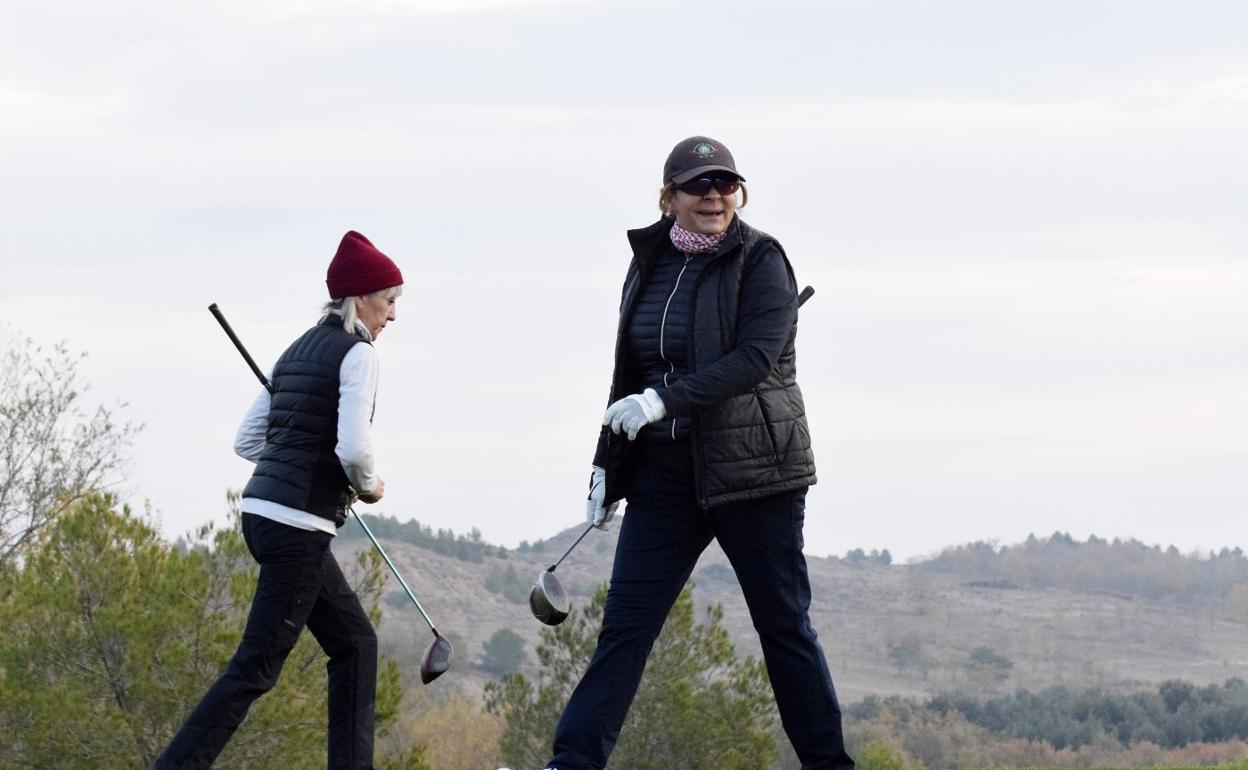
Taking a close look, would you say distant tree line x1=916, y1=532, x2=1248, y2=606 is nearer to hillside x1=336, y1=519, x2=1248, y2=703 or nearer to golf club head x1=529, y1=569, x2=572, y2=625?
hillside x1=336, y1=519, x2=1248, y2=703

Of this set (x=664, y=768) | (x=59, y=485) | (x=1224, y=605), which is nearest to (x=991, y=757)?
(x=664, y=768)

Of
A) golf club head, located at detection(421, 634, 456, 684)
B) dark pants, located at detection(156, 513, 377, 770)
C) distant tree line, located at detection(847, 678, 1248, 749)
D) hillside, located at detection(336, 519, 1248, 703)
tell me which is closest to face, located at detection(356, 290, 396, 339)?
dark pants, located at detection(156, 513, 377, 770)

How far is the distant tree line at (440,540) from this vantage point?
8569cm

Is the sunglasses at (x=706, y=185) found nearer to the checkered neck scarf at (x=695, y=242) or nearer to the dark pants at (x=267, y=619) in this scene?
the checkered neck scarf at (x=695, y=242)

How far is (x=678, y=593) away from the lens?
558 centimetres

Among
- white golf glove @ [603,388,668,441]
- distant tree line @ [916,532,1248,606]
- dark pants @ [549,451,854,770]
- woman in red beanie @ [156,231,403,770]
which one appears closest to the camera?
white golf glove @ [603,388,668,441]

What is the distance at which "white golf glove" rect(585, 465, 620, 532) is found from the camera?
19.2ft

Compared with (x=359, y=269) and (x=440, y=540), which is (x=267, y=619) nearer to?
(x=359, y=269)

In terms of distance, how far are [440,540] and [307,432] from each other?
81507 millimetres

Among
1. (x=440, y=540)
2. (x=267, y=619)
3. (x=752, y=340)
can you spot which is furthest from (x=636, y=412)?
(x=440, y=540)

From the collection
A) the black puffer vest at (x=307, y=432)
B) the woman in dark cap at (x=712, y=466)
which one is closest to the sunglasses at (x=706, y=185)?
the woman in dark cap at (x=712, y=466)

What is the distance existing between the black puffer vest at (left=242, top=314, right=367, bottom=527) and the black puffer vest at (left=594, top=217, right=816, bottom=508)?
3.18 feet

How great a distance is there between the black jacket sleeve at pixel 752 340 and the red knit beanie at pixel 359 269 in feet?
4.08

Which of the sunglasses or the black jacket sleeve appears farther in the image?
the sunglasses
